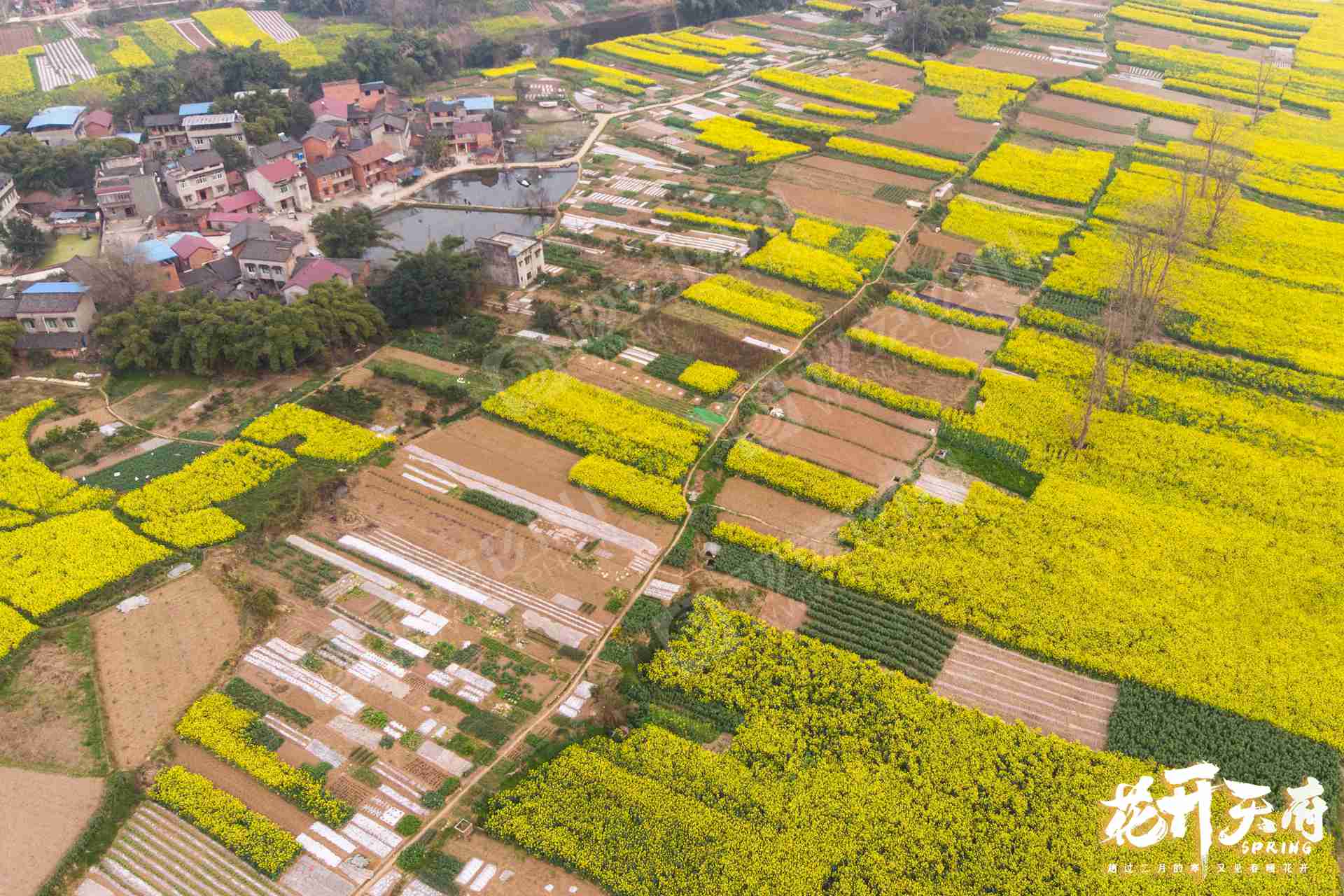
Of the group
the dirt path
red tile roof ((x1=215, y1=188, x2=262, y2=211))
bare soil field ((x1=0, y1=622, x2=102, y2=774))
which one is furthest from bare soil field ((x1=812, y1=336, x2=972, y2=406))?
red tile roof ((x1=215, y1=188, x2=262, y2=211))

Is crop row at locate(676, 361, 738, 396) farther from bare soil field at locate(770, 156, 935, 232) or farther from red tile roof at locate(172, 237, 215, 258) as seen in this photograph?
red tile roof at locate(172, 237, 215, 258)

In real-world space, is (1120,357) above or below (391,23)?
below

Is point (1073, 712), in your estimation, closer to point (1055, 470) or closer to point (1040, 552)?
point (1040, 552)

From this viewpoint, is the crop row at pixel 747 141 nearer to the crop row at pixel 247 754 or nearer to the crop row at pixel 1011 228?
the crop row at pixel 1011 228

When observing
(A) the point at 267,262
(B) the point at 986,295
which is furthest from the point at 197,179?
(B) the point at 986,295

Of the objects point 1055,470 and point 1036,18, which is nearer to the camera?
point 1055,470

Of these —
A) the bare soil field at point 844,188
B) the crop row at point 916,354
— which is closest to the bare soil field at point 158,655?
the crop row at point 916,354

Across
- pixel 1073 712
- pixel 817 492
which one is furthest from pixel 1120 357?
pixel 1073 712
